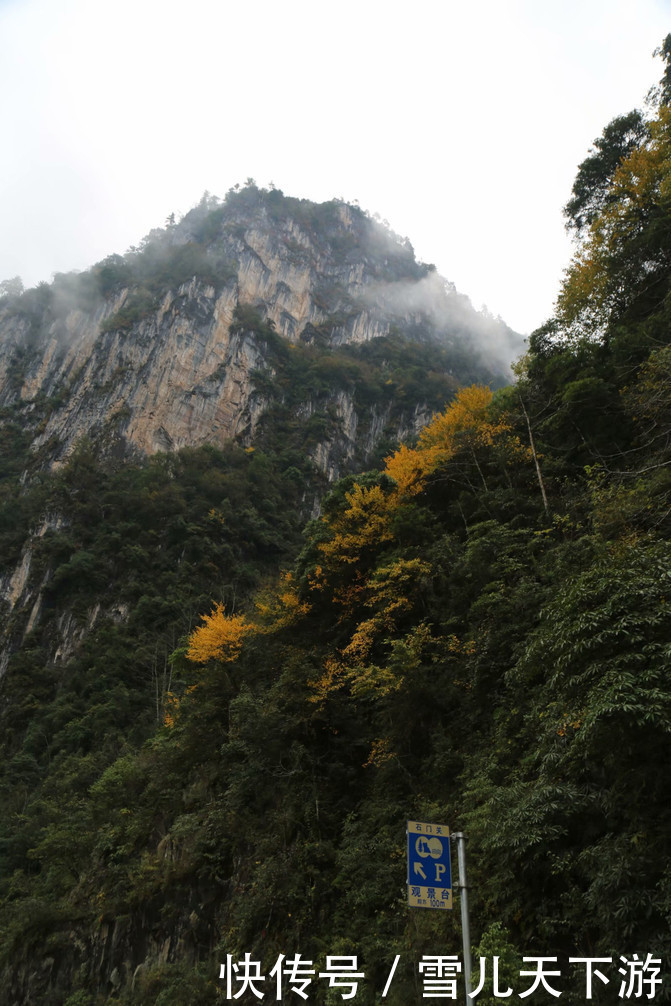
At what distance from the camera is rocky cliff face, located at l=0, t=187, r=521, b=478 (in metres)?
51.1

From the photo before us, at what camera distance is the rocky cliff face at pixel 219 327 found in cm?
5109

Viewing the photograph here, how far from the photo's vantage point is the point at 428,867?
389 cm

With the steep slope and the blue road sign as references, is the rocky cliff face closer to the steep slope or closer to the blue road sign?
the steep slope

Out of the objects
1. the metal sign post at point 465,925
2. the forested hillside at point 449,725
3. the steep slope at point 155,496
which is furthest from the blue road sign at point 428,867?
the steep slope at point 155,496

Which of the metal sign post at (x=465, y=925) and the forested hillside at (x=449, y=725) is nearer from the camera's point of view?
the metal sign post at (x=465, y=925)

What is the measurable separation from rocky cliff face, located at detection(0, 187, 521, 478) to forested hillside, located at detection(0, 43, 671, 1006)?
36.1 m

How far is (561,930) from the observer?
4625 millimetres

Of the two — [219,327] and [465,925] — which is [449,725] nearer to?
[465,925]

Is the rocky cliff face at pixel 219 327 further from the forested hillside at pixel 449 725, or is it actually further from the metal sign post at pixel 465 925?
the metal sign post at pixel 465 925

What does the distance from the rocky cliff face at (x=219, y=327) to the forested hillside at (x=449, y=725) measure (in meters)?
36.1

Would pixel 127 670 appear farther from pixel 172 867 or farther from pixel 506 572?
pixel 506 572

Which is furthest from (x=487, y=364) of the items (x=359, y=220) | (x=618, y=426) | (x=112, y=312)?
(x=618, y=426)

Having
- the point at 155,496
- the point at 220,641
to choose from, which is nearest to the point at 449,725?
the point at 220,641

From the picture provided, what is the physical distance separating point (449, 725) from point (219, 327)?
5452cm
